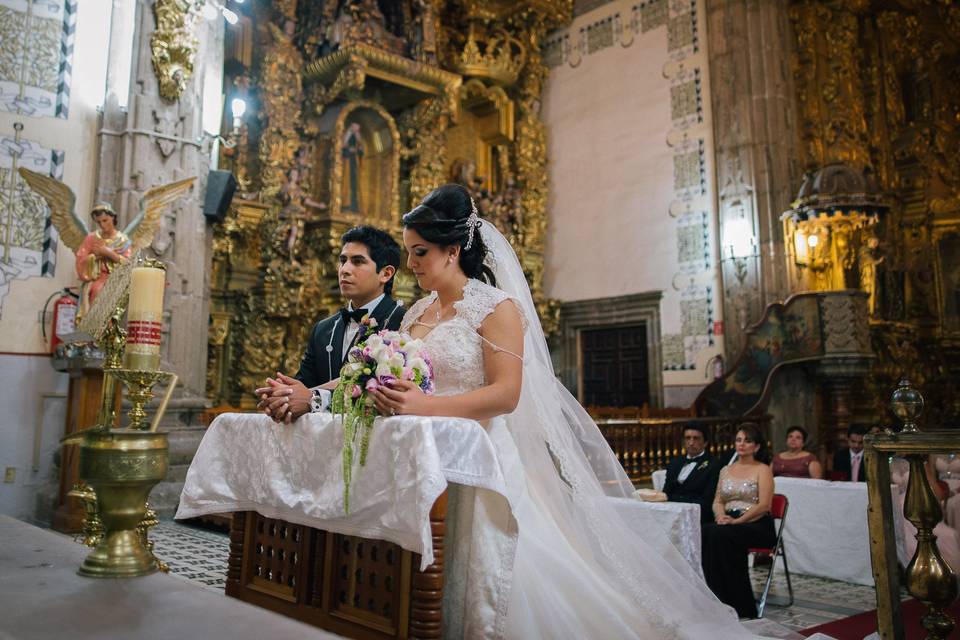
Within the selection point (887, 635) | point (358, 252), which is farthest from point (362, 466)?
point (887, 635)

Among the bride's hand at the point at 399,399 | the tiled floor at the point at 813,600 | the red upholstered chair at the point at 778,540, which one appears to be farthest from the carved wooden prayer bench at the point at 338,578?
the red upholstered chair at the point at 778,540

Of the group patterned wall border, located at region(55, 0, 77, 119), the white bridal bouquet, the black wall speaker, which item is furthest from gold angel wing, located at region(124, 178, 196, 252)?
the white bridal bouquet

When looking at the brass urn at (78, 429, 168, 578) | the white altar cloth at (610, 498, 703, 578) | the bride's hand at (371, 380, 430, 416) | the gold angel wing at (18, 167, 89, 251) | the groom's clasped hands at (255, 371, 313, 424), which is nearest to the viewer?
the brass urn at (78, 429, 168, 578)

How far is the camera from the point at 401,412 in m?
2.30

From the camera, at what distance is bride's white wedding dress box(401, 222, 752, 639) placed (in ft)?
7.70

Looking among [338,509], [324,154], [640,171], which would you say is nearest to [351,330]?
[338,509]

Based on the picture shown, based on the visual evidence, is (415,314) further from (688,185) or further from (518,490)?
(688,185)

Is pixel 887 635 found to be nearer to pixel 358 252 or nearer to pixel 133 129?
pixel 358 252

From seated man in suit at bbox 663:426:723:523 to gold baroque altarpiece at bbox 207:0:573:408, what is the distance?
8.13 metres

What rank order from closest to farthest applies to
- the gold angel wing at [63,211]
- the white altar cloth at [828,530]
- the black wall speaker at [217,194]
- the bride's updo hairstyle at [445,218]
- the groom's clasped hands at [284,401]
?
the groom's clasped hands at [284,401], the bride's updo hairstyle at [445,218], the white altar cloth at [828,530], the gold angel wing at [63,211], the black wall speaker at [217,194]

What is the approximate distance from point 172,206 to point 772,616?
691 centimetres

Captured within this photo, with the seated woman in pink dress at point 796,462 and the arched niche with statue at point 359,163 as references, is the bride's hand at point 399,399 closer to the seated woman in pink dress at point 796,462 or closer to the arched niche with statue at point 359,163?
the seated woman in pink dress at point 796,462

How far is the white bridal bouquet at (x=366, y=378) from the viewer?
2312 mm

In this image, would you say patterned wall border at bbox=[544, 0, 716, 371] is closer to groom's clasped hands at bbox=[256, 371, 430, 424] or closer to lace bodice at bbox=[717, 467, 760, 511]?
lace bodice at bbox=[717, 467, 760, 511]
